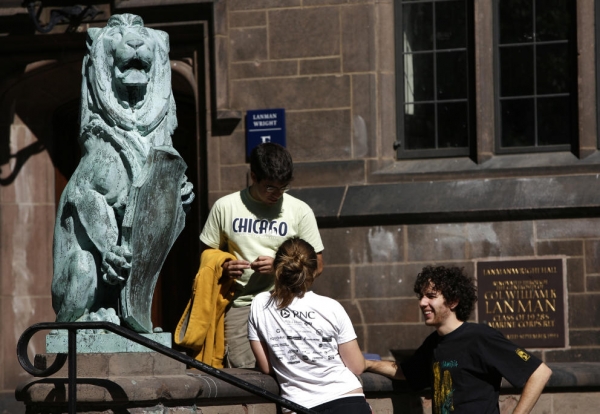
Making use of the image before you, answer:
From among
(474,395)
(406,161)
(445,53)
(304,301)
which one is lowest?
(474,395)

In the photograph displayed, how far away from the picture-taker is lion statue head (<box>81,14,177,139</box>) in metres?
7.34

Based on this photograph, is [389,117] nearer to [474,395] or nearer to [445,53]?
[445,53]

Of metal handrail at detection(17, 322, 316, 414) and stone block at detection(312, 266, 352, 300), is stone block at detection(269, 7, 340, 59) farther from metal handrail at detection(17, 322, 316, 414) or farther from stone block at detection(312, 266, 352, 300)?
metal handrail at detection(17, 322, 316, 414)

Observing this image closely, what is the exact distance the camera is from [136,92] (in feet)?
24.3

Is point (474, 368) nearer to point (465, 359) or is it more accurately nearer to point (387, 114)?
point (465, 359)

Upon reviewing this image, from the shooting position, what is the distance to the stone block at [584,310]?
36.2ft

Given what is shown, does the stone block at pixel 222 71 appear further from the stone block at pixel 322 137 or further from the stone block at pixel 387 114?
the stone block at pixel 387 114

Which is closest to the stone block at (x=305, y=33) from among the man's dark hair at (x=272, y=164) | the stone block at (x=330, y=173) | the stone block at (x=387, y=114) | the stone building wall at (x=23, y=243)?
the stone block at (x=387, y=114)

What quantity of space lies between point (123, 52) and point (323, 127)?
14.9 feet

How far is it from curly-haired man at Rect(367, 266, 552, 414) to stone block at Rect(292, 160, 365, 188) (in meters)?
4.73

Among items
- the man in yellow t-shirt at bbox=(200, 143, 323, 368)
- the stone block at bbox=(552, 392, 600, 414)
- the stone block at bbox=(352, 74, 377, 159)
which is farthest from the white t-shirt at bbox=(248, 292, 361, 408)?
the stone block at bbox=(352, 74, 377, 159)

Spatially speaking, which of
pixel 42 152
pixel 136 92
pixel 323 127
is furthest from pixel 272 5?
pixel 136 92

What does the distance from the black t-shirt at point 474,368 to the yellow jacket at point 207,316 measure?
56.4 inches

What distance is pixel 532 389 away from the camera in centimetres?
666
